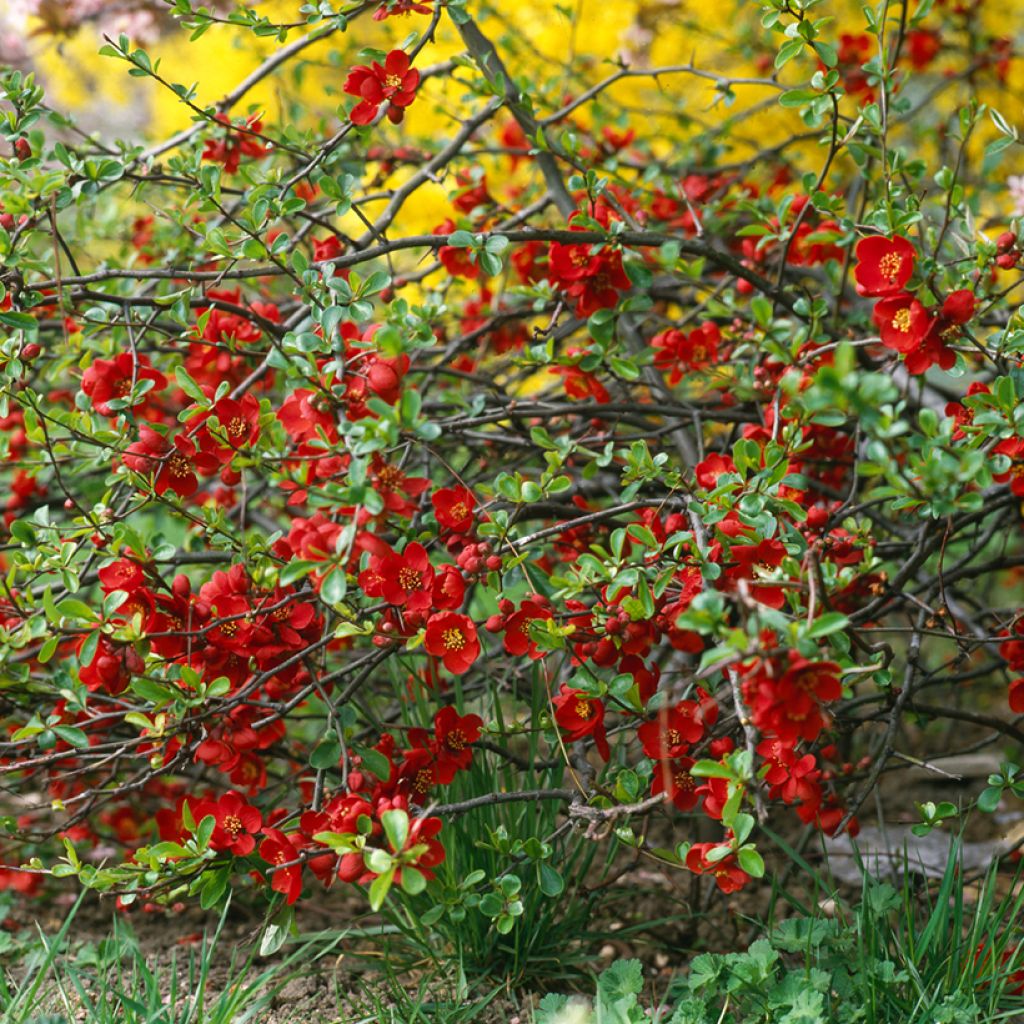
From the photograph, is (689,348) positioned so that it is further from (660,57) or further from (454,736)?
(660,57)

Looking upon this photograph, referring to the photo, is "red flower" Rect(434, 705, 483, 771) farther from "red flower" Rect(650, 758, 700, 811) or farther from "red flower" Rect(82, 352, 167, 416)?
"red flower" Rect(82, 352, 167, 416)

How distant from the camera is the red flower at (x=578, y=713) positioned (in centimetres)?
127

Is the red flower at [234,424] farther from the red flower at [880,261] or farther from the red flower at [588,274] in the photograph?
the red flower at [880,261]

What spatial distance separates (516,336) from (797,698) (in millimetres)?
1408

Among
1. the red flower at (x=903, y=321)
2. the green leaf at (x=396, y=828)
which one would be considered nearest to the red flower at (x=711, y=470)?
the red flower at (x=903, y=321)

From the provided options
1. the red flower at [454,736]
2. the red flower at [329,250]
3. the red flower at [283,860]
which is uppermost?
the red flower at [329,250]

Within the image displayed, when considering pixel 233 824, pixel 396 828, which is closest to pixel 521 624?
pixel 396 828

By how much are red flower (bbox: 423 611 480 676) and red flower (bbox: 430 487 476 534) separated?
116 mm

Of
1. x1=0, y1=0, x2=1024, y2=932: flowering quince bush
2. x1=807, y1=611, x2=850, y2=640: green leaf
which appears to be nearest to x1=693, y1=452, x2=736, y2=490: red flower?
x1=0, y1=0, x2=1024, y2=932: flowering quince bush

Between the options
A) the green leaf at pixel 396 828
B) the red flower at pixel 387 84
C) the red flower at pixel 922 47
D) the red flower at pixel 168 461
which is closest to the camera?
the green leaf at pixel 396 828

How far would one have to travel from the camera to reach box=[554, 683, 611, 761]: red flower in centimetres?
127

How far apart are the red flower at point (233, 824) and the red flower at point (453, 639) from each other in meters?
0.32

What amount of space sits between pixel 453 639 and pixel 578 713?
19 cm

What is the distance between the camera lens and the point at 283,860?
1.21 metres
